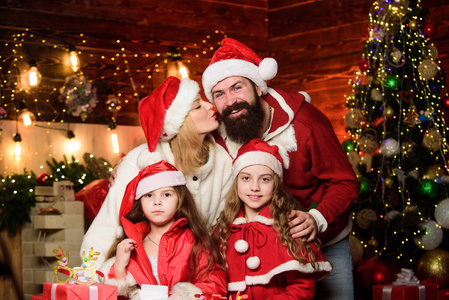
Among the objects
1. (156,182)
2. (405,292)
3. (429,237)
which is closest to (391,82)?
(429,237)

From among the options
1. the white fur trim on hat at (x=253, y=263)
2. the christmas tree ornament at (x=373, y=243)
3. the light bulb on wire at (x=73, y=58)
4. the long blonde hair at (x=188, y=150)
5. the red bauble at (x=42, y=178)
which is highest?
the light bulb on wire at (x=73, y=58)

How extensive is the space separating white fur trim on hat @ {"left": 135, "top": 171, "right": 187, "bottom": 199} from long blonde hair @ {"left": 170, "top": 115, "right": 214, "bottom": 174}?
0.56 ft

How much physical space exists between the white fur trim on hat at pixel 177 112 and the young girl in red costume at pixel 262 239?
11.9 inches

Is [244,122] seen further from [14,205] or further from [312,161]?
[14,205]

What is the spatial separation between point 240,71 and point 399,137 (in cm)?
211

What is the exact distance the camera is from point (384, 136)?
4609 millimetres

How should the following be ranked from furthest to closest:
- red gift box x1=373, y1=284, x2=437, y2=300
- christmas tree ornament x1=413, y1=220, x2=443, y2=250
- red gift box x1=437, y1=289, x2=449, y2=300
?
christmas tree ornament x1=413, y1=220, x2=443, y2=250 < red gift box x1=437, y1=289, x2=449, y2=300 < red gift box x1=373, y1=284, x2=437, y2=300

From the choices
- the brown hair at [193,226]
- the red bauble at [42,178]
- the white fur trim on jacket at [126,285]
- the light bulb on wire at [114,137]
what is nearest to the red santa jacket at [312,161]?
the brown hair at [193,226]

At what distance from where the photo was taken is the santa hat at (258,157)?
263 cm

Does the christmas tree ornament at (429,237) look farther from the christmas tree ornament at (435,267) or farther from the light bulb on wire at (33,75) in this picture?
the light bulb on wire at (33,75)

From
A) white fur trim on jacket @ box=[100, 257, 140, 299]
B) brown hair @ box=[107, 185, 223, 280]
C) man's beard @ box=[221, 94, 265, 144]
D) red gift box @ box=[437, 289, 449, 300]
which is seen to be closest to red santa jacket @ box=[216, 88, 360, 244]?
man's beard @ box=[221, 94, 265, 144]

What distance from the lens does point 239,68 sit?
2.92 meters

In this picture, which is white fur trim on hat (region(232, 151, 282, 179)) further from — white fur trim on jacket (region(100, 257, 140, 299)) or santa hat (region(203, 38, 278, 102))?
white fur trim on jacket (region(100, 257, 140, 299))

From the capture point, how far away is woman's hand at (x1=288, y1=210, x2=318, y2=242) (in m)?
2.48
